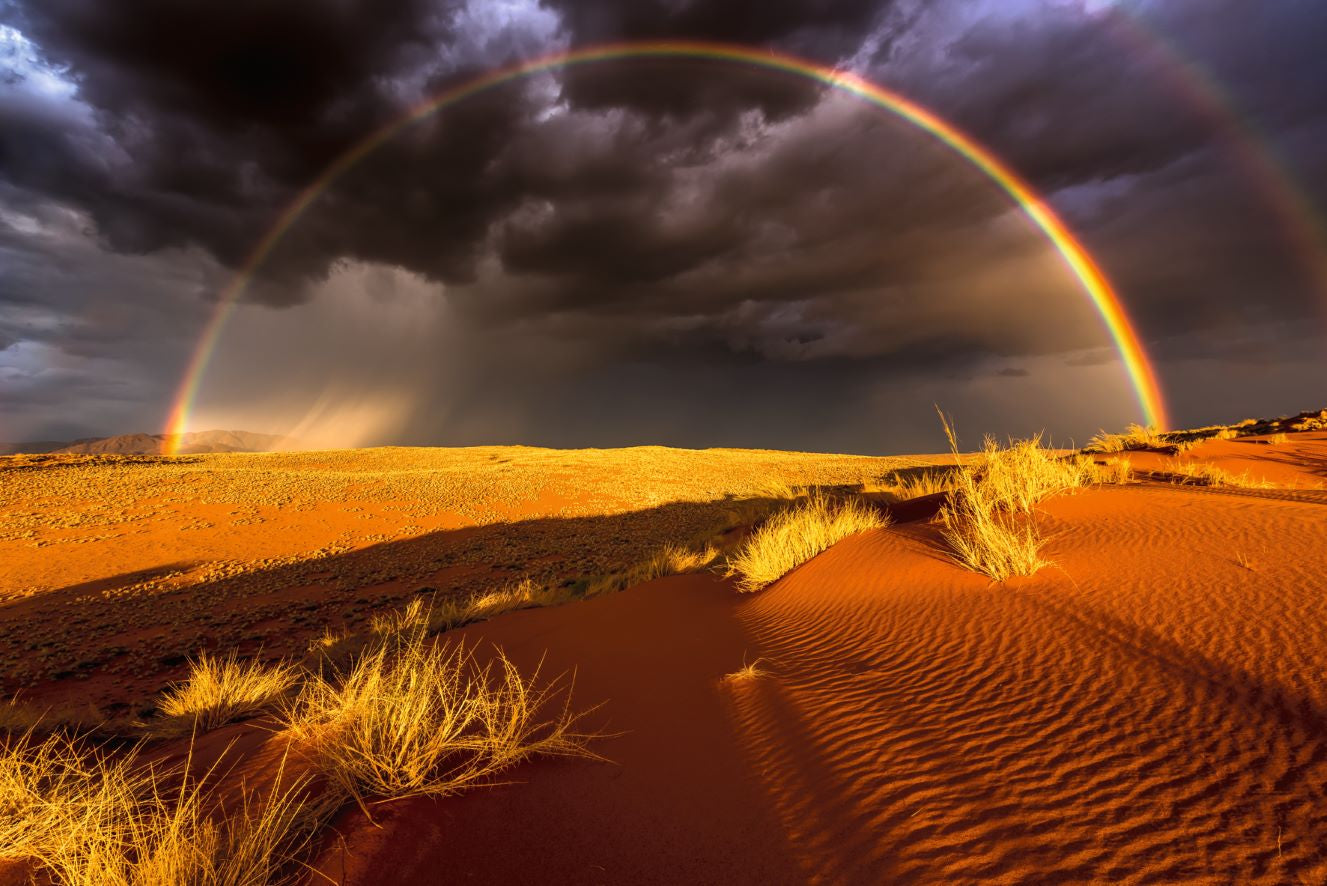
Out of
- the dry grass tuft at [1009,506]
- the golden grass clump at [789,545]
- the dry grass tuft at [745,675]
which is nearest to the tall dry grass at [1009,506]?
the dry grass tuft at [1009,506]

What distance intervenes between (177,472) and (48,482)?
6.16 meters

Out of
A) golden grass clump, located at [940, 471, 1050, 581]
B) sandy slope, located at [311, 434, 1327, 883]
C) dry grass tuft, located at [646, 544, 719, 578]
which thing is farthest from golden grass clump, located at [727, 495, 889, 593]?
sandy slope, located at [311, 434, 1327, 883]

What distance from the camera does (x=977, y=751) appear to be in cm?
346

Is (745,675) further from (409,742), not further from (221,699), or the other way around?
(221,699)

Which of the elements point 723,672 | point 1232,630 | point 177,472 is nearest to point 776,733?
point 723,672

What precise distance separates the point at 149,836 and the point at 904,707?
445 centimetres

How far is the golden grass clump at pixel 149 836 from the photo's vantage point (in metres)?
2.38

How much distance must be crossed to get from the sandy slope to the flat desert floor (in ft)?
0.05

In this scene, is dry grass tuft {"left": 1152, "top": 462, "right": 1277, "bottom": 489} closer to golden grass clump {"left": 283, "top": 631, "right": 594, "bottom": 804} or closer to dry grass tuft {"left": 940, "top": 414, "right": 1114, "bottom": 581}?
dry grass tuft {"left": 940, "top": 414, "right": 1114, "bottom": 581}

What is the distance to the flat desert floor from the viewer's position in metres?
2.71

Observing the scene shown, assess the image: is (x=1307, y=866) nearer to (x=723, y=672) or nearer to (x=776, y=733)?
(x=776, y=733)

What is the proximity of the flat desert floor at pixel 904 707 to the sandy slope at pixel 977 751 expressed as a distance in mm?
16

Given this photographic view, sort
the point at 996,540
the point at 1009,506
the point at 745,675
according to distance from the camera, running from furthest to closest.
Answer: the point at 1009,506, the point at 996,540, the point at 745,675

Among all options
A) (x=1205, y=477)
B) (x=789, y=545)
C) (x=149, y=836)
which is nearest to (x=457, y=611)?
(x=789, y=545)
